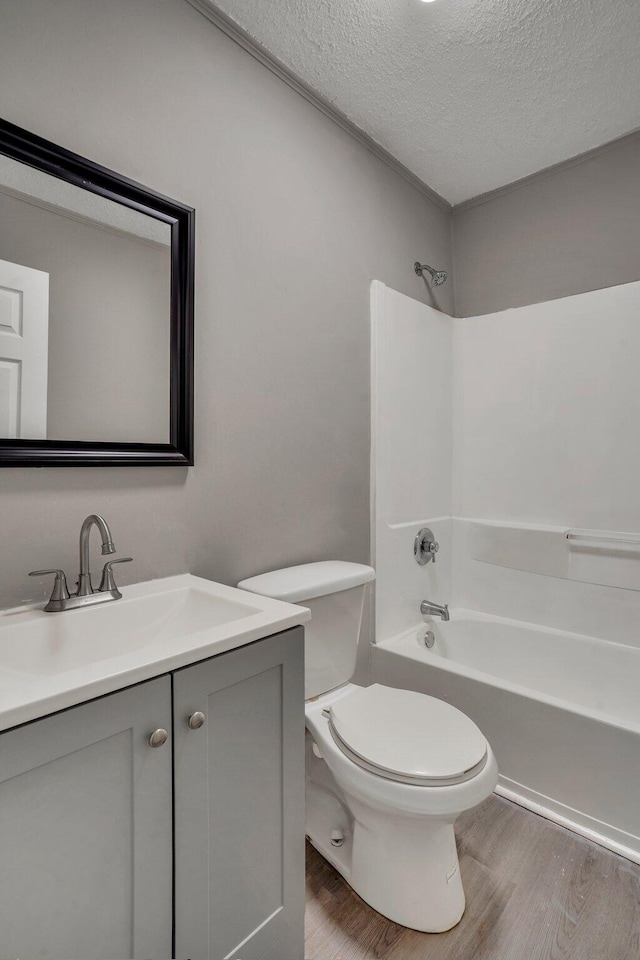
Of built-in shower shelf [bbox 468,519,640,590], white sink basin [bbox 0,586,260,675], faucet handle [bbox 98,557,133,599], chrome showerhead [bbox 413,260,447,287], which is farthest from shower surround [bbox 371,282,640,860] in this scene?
faucet handle [bbox 98,557,133,599]

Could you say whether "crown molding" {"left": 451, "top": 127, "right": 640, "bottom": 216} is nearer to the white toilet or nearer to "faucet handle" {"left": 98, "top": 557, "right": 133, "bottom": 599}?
the white toilet

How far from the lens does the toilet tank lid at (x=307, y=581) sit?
1.42 metres

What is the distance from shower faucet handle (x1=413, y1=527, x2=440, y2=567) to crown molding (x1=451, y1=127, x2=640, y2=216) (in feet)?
5.56

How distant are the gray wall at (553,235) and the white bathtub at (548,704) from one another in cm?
161

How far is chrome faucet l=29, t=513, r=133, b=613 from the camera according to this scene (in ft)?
3.53

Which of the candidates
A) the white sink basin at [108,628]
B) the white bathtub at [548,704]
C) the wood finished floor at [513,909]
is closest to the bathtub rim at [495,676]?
the white bathtub at [548,704]

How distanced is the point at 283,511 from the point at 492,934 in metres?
1.29

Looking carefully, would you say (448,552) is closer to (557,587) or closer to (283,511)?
(557,587)

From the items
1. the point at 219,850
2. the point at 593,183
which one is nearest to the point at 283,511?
the point at 219,850

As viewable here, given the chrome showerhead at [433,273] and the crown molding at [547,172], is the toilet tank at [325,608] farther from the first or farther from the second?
the crown molding at [547,172]

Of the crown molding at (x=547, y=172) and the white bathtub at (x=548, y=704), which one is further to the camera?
the crown molding at (x=547, y=172)

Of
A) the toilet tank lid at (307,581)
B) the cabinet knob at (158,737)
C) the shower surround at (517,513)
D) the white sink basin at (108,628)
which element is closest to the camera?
the cabinet knob at (158,737)

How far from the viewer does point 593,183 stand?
2.13 meters

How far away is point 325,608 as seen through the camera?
1508 millimetres
